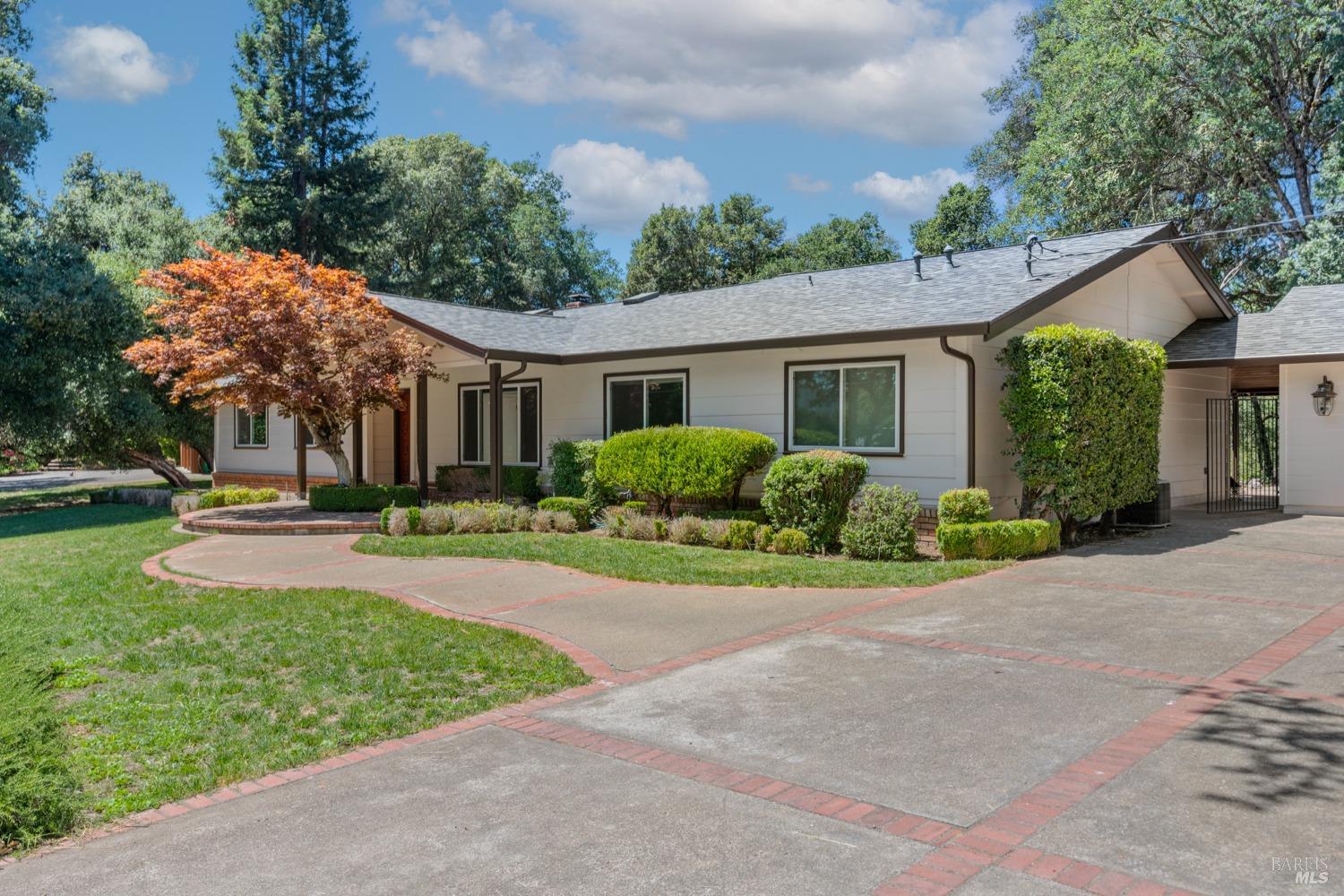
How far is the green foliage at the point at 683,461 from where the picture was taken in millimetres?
12961

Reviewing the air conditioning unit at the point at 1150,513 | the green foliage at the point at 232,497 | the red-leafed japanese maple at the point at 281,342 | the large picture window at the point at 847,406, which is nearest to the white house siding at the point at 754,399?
the large picture window at the point at 847,406

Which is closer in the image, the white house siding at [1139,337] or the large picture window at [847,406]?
the white house siding at [1139,337]

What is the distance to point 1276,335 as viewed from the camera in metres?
15.3

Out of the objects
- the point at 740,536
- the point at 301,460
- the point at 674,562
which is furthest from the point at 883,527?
the point at 301,460

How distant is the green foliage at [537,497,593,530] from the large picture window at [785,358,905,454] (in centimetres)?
329

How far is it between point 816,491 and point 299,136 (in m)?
25.5

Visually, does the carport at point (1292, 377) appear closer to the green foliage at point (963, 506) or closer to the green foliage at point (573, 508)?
the green foliage at point (963, 506)

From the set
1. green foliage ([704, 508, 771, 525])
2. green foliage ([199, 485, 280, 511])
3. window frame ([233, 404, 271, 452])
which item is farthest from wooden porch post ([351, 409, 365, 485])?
green foliage ([704, 508, 771, 525])

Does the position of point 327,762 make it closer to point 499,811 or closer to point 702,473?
point 499,811

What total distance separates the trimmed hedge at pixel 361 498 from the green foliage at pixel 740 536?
6.81m

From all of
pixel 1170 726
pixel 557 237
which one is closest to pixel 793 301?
pixel 1170 726

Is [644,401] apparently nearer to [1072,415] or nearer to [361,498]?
[361,498]

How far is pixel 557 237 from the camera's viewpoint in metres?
42.7

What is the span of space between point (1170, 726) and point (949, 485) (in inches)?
289
